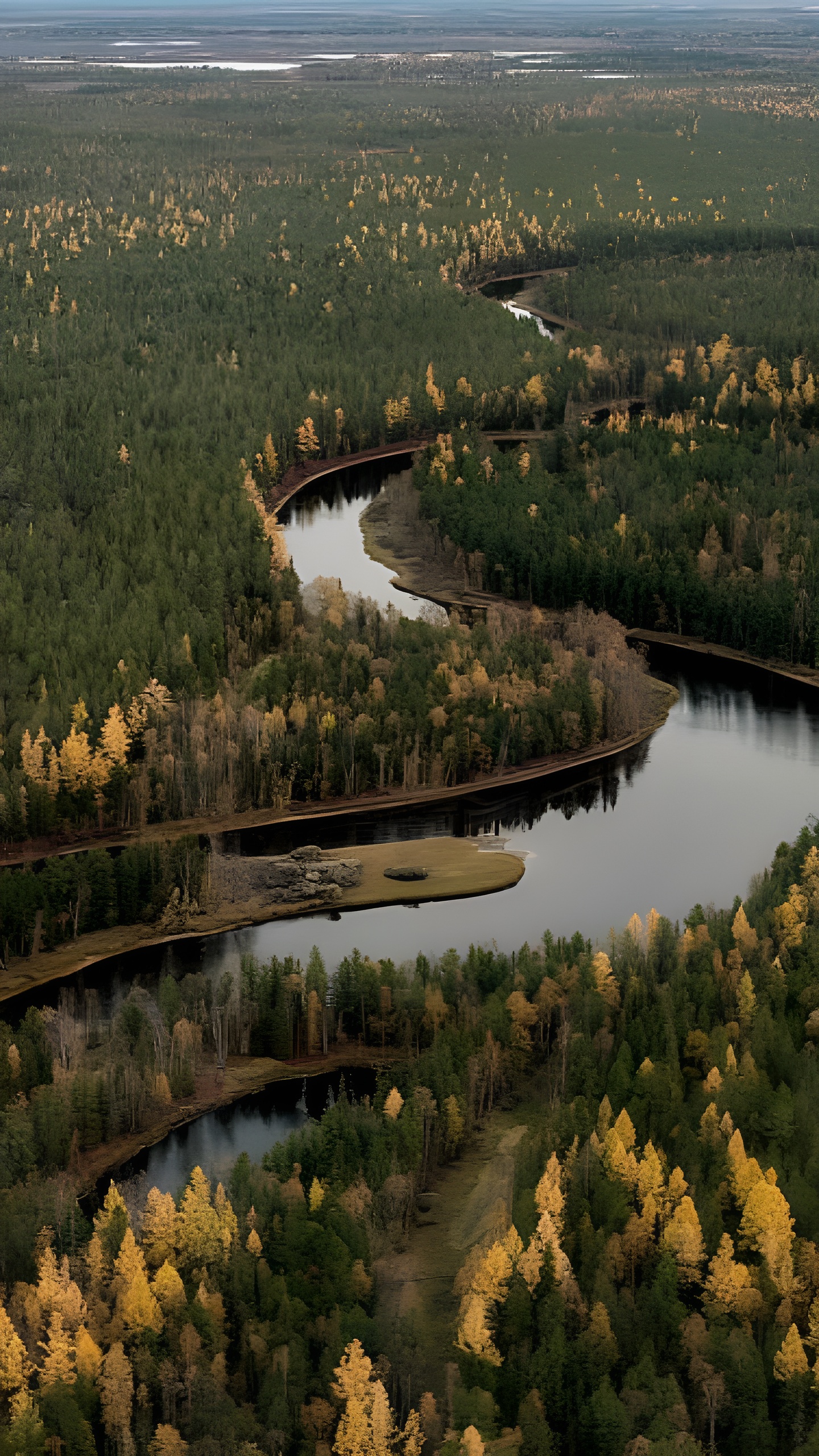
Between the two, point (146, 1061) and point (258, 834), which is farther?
point (258, 834)

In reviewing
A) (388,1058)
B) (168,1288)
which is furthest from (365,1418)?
(388,1058)

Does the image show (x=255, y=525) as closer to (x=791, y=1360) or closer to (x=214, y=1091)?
(x=214, y=1091)

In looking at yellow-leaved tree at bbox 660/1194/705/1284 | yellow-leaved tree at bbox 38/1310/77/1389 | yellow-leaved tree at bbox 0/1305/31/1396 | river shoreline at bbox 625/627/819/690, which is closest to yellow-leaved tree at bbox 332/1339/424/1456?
yellow-leaved tree at bbox 38/1310/77/1389

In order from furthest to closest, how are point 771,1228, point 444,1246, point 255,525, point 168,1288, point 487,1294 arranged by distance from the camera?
point 255,525 → point 444,1246 → point 771,1228 → point 487,1294 → point 168,1288

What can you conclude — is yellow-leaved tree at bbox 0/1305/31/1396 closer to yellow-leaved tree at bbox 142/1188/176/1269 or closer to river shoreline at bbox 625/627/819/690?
yellow-leaved tree at bbox 142/1188/176/1269

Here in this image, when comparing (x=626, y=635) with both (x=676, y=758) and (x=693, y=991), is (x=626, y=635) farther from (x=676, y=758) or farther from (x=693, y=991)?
(x=693, y=991)

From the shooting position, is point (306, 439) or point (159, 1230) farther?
point (306, 439)

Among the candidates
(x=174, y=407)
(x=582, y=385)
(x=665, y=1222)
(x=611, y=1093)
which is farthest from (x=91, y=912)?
(x=582, y=385)
